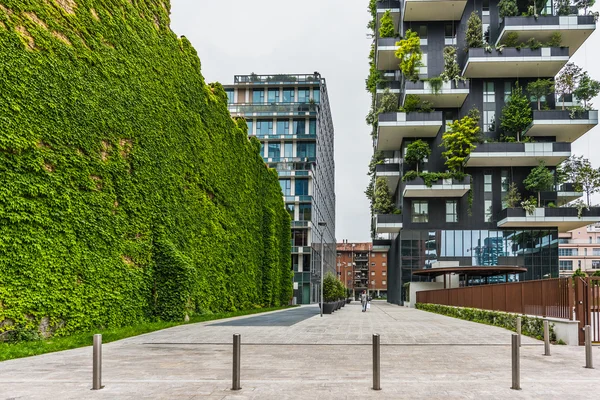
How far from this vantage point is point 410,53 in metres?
46.9

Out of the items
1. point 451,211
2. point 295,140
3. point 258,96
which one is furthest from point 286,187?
point 451,211

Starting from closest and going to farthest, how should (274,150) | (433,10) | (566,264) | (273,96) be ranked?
(433,10)
(274,150)
(273,96)
(566,264)

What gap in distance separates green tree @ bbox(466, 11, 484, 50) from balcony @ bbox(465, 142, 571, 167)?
29.4 feet

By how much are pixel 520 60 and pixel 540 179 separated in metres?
10.3

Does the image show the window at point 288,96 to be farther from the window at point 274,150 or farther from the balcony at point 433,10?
the balcony at point 433,10

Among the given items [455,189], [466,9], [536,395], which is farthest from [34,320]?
[466,9]

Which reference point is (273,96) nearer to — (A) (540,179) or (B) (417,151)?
(B) (417,151)

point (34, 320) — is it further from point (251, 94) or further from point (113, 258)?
point (251, 94)

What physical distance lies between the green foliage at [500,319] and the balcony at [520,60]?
23.0 metres

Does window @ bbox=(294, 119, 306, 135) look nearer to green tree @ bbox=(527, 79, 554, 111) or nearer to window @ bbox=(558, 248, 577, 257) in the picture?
green tree @ bbox=(527, 79, 554, 111)

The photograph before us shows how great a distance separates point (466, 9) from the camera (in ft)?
163

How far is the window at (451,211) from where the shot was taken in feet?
158

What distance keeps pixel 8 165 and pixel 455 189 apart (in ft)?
130

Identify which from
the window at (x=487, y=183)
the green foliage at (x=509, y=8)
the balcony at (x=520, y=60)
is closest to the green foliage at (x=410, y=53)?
the balcony at (x=520, y=60)
